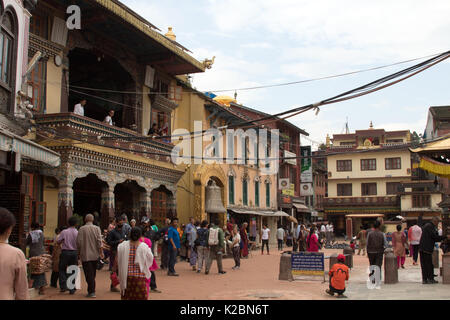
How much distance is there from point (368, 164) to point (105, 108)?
157 ft

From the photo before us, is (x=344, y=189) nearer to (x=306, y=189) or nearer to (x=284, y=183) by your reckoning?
(x=306, y=189)

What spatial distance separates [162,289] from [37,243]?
3.12m

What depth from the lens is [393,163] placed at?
64625 millimetres

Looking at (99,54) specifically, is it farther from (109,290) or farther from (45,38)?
(109,290)

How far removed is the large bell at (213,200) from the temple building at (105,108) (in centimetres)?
345

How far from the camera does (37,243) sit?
11.8 meters

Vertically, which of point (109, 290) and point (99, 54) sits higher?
point (99, 54)

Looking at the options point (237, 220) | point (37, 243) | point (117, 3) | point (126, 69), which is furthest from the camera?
point (237, 220)

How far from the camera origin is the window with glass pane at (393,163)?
64.4 meters

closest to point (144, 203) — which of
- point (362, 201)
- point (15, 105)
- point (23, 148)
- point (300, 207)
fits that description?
point (15, 105)

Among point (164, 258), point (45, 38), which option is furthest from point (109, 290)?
point (45, 38)

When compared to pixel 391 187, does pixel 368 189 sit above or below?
below

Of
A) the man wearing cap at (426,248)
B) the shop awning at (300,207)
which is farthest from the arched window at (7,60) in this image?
the shop awning at (300,207)

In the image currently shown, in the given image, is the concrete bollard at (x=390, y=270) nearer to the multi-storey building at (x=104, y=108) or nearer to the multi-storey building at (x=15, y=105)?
the multi-storey building at (x=104, y=108)
